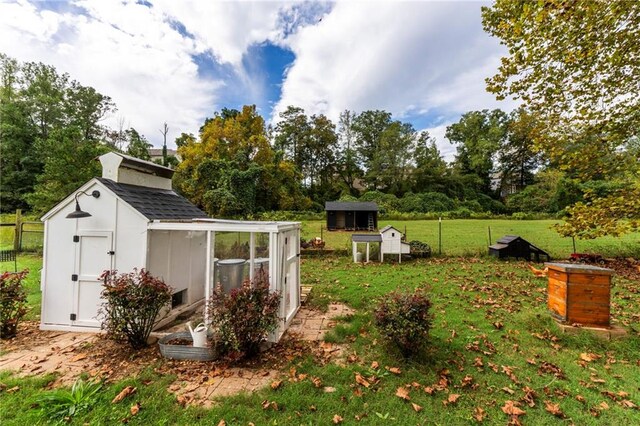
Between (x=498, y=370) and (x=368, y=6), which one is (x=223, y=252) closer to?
(x=498, y=370)

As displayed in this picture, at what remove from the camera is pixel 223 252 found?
17.9 feet

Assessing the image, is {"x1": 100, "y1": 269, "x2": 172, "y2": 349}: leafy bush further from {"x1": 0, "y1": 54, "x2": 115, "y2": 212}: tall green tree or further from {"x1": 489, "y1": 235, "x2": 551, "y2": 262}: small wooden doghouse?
{"x1": 0, "y1": 54, "x2": 115, "y2": 212}: tall green tree

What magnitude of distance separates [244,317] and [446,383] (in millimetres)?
2796

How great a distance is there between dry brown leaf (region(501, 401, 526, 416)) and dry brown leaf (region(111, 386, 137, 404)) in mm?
4271

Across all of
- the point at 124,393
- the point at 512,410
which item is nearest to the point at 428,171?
the point at 512,410

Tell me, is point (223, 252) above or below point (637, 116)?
below

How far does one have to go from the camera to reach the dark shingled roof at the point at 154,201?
4.89 m

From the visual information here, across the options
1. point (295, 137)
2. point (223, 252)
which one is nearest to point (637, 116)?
point (223, 252)

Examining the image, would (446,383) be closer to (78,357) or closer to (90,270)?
(78,357)

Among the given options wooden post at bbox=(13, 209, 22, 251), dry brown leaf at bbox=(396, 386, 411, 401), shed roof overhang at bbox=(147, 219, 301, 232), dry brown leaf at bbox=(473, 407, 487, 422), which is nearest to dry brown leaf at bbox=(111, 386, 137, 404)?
shed roof overhang at bbox=(147, 219, 301, 232)

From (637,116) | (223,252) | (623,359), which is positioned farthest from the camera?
(637,116)

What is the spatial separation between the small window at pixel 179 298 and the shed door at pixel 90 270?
122 cm

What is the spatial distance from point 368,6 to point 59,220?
8.23 meters

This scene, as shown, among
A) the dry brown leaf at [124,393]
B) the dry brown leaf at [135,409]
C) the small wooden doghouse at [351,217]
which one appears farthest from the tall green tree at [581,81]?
the small wooden doghouse at [351,217]
